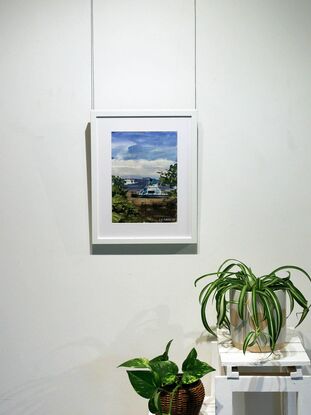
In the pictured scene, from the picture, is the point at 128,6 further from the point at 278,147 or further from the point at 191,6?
the point at 278,147

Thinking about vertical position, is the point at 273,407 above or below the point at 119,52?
below

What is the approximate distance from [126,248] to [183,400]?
0.51 meters

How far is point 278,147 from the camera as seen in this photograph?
5.75ft

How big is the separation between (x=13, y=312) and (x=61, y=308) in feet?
0.52

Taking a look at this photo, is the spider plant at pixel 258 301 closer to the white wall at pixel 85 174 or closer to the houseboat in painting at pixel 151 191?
the white wall at pixel 85 174

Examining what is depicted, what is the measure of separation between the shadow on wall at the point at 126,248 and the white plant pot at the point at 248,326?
27 cm

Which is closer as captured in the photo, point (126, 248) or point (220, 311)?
point (220, 311)

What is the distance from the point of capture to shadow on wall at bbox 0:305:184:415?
5.88ft

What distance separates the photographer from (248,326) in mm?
1515

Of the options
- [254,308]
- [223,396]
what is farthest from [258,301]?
[223,396]

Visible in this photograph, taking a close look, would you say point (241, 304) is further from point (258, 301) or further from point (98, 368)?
point (98, 368)

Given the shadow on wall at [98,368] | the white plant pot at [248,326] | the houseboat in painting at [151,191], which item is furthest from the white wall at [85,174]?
the white plant pot at [248,326]

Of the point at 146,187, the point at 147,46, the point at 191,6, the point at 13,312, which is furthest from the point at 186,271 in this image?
the point at 191,6

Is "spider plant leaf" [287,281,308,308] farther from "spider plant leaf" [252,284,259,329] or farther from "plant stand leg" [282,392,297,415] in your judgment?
"plant stand leg" [282,392,297,415]
